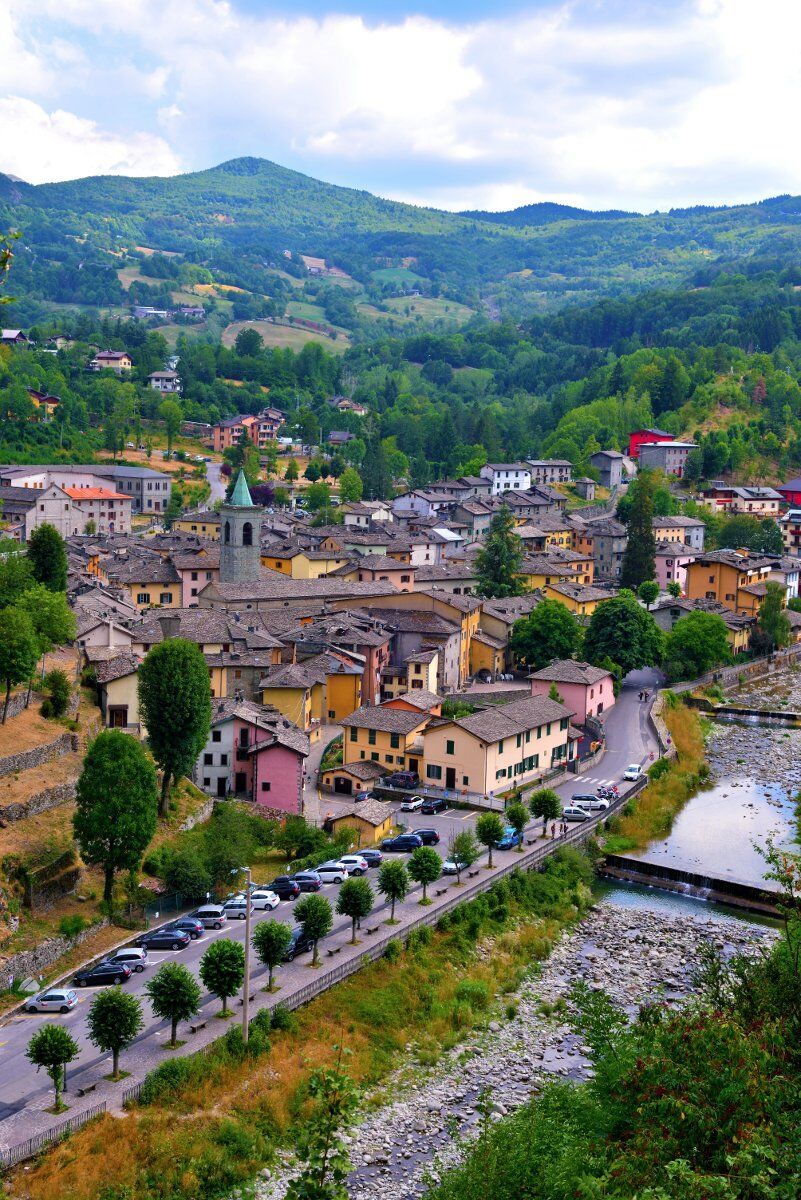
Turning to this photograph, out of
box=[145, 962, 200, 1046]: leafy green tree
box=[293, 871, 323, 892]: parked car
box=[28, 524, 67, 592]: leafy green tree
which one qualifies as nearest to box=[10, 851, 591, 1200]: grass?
box=[145, 962, 200, 1046]: leafy green tree

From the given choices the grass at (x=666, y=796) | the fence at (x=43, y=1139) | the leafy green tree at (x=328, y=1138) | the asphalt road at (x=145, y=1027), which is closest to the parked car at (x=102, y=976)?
the asphalt road at (x=145, y=1027)

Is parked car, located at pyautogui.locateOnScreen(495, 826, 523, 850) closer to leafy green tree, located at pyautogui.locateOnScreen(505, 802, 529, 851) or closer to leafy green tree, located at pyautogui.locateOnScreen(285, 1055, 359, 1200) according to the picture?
leafy green tree, located at pyautogui.locateOnScreen(505, 802, 529, 851)

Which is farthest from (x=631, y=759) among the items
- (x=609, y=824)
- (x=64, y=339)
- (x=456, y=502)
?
(x=64, y=339)

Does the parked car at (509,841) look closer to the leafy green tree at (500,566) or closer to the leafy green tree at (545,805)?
the leafy green tree at (545,805)

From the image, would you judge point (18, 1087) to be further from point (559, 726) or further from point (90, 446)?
point (90, 446)

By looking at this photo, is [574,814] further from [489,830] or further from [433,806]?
[489,830]

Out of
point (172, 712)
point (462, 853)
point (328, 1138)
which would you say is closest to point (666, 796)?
point (462, 853)
